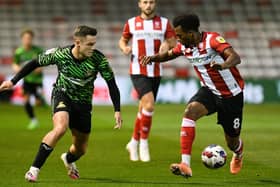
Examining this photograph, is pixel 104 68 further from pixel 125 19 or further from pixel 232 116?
pixel 125 19

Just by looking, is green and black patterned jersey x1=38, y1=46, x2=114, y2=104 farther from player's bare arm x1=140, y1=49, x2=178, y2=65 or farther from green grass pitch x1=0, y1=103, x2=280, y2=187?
green grass pitch x1=0, y1=103, x2=280, y2=187

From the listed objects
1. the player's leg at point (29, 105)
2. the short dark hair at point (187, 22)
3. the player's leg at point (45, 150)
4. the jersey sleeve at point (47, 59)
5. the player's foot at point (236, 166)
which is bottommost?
the player's leg at point (29, 105)

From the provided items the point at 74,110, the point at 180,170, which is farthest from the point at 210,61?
the point at 74,110

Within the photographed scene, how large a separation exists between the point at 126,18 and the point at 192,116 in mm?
23431

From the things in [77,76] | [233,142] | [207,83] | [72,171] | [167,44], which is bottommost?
[72,171]

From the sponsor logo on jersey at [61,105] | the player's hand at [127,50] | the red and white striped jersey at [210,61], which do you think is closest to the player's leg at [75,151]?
the sponsor logo on jersey at [61,105]

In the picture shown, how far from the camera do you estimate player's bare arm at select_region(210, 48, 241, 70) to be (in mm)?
8449

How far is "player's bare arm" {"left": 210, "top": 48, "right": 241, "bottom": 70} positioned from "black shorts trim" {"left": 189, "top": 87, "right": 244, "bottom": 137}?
2.39ft

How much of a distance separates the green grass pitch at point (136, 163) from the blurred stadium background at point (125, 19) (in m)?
9.86

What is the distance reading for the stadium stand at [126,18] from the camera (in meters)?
31.6

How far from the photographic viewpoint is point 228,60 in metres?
8.68

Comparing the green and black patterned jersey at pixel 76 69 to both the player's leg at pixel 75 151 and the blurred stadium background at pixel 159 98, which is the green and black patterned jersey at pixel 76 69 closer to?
the player's leg at pixel 75 151

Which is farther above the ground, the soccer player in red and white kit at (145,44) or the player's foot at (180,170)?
the soccer player in red and white kit at (145,44)

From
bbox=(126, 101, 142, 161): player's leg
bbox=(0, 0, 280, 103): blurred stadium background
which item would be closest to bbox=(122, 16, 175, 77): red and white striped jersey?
bbox=(126, 101, 142, 161): player's leg
